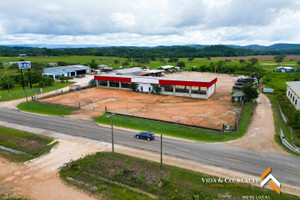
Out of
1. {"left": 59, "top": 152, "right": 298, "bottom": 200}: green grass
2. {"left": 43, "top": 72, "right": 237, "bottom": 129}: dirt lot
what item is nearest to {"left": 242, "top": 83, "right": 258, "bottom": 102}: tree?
{"left": 43, "top": 72, "right": 237, "bottom": 129}: dirt lot

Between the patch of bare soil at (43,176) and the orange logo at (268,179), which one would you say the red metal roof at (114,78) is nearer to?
the patch of bare soil at (43,176)

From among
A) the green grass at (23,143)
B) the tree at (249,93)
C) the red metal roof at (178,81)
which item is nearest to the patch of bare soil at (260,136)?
the tree at (249,93)

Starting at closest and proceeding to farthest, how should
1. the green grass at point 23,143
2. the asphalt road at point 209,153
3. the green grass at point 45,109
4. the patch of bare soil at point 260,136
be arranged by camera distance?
the asphalt road at point 209,153 < the green grass at point 23,143 < the patch of bare soil at point 260,136 < the green grass at point 45,109

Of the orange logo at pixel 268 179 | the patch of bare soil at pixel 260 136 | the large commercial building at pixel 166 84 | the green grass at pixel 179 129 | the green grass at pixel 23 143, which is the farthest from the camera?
the large commercial building at pixel 166 84

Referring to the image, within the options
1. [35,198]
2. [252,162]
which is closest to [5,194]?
[35,198]

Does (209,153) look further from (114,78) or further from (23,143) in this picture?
(114,78)

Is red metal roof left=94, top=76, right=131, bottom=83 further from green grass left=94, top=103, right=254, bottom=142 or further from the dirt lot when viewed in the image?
green grass left=94, top=103, right=254, bottom=142

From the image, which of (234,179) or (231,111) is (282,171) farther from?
(231,111)
